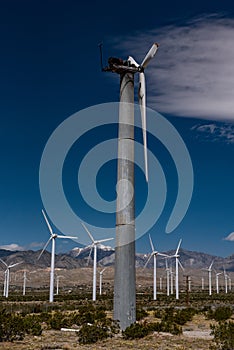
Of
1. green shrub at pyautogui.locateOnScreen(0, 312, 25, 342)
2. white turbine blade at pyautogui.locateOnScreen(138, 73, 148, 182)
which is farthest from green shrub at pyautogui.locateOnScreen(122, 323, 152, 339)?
white turbine blade at pyautogui.locateOnScreen(138, 73, 148, 182)

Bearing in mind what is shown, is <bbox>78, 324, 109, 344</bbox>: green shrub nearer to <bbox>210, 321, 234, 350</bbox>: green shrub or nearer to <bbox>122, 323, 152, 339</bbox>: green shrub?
<bbox>122, 323, 152, 339</bbox>: green shrub

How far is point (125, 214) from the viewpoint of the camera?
758 inches

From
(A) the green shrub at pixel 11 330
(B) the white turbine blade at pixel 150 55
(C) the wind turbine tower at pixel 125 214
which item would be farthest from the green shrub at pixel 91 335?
(B) the white turbine blade at pixel 150 55

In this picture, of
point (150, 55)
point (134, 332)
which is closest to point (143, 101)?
point (150, 55)

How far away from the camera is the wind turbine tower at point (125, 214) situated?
19000mm

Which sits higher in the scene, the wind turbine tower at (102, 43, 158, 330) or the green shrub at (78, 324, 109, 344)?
the wind turbine tower at (102, 43, 158, 330)

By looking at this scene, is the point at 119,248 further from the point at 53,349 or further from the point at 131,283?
the point at 53,349

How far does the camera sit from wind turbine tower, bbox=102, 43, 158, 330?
19.0 metres

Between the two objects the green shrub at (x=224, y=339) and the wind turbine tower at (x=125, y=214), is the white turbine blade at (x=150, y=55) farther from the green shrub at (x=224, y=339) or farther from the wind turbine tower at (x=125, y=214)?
the green shrub at (x=224, y=339)

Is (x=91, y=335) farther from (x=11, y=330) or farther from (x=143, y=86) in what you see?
(x=143, y=86)

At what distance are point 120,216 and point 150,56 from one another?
7180 millimetres

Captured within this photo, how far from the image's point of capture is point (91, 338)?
1870 cm

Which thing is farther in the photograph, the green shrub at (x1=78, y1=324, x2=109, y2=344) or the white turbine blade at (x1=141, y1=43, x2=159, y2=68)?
the white turbine blade at (x1=141, y1=43, x2=159, y2=68)

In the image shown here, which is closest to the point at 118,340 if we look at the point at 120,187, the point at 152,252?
the point at 120,187
